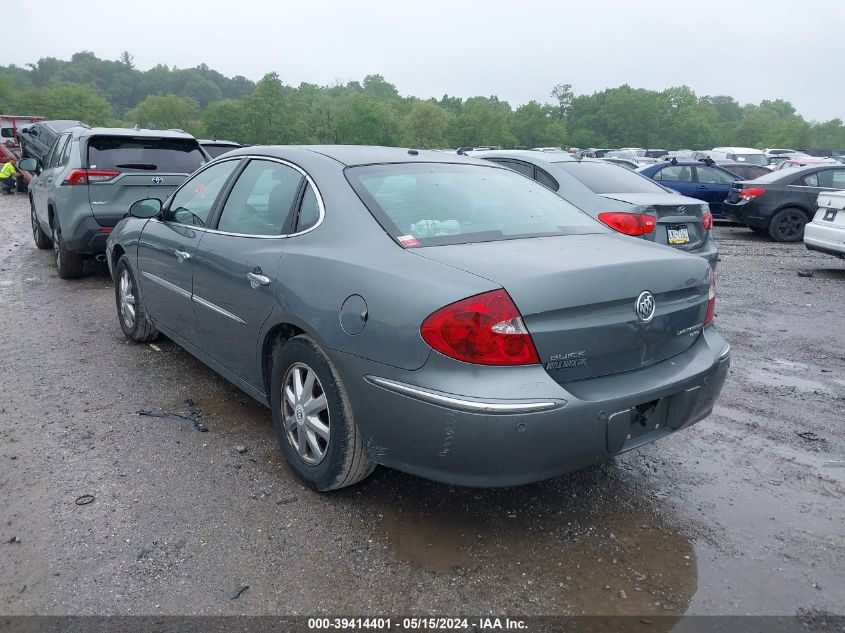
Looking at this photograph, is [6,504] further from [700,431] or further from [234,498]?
[700,431]

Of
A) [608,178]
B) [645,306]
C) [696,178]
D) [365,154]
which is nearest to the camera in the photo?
[645,306]

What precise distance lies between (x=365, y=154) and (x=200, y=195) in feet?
4.36

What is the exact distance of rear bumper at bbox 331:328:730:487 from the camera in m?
2.61

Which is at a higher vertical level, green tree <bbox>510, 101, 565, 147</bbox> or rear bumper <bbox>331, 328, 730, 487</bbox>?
green tree <bbox>510, 101, 565, 147</bbox>

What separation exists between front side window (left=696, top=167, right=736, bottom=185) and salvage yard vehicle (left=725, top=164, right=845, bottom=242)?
5.13 feet

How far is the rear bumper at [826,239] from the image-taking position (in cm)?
927

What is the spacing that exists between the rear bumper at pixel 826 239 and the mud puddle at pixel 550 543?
24.4 ft

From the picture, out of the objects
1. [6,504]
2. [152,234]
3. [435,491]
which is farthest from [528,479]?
[152,234]

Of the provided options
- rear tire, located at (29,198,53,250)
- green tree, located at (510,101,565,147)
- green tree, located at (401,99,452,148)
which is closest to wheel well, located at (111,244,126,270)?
rear tire, located at (29,198,53,250)

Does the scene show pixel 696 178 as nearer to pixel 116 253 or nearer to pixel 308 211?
pixel 116 253

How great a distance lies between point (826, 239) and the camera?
31.1 feet

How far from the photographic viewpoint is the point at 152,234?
16.2ft

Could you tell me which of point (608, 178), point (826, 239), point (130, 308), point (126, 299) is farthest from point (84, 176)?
point (826, 239)

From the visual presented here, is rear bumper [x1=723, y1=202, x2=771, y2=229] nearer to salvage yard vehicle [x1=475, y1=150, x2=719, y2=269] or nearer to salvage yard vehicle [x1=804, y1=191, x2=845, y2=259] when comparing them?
salvage yard vehicle [x1=804, y1=191, x2=845, y2=259]
